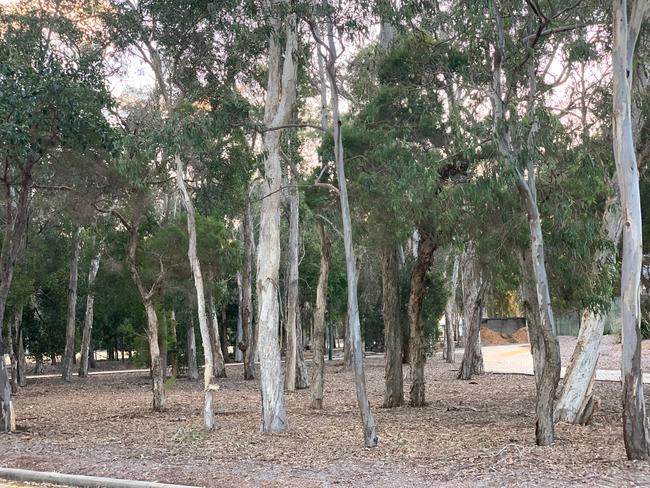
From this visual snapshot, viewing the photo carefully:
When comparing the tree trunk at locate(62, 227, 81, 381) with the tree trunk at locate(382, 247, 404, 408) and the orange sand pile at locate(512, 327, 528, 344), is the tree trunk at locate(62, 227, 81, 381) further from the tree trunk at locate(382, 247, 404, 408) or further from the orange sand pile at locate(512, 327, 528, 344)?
the orange sand pile at locate(512, 327, 528, 344)

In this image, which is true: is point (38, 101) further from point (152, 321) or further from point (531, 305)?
point (531, 305)

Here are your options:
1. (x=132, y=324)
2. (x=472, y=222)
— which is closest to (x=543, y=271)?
(x=472, y=222)

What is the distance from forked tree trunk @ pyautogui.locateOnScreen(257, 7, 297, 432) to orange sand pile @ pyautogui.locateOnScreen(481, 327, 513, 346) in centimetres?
4826

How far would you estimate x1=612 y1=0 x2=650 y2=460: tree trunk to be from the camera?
30.6 ft

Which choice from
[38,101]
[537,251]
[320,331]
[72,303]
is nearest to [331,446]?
[537,251]

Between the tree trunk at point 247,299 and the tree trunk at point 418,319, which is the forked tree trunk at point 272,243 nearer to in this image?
the tree trunk at point 418,319

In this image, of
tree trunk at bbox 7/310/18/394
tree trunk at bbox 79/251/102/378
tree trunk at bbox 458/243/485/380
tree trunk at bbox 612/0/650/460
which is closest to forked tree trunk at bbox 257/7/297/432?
tree trunk at bbox 612/0/650/460

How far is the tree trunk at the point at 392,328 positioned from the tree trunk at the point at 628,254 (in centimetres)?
826

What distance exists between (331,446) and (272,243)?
4.05m

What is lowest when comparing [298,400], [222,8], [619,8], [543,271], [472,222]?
[298,400]

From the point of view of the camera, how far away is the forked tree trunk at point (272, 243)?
13391 millimetres

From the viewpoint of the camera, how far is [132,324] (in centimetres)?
3266

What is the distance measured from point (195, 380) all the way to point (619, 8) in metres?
24.6

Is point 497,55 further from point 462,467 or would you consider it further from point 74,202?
point 74,202
